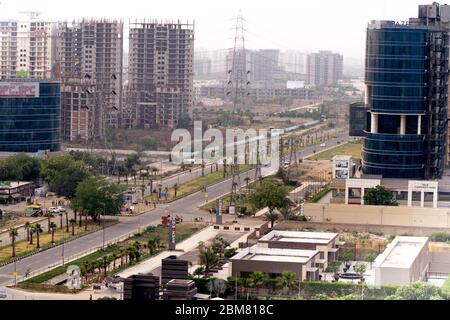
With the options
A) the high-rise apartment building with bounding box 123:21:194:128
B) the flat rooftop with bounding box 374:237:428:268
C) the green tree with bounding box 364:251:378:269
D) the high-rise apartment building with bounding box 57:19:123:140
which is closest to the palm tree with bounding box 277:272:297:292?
the flat rooftop with bounding box 374:237:428:268

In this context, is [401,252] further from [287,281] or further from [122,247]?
[122,247]

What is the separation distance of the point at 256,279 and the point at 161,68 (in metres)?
10.8

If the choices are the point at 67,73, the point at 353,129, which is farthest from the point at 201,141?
the point at 353,129

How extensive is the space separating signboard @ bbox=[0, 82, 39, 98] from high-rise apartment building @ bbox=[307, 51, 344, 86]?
11.8 meters

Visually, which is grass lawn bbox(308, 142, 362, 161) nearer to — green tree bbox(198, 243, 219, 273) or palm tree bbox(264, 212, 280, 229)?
palm tree bbox(264, 212, 280, 229)

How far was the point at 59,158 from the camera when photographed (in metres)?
9.56

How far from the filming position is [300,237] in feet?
21.1

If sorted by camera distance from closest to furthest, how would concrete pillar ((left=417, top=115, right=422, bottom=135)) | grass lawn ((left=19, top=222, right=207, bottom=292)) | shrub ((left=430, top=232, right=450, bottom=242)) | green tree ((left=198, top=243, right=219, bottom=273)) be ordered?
grass lawn ((left=19, top=222, right=207, bottom=292)), green tree ((left=198, top=243, right=219, bottom=273)), shrub ((left=430, top=232, right=450, bottom=242)), concrete pillar ((left=417, top=115, right=422, bottom=135))

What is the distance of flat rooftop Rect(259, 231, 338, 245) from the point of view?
619cm

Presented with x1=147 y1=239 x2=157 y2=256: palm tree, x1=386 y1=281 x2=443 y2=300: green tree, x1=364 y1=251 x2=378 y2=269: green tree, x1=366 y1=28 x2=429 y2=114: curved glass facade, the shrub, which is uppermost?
x1=366 y1=28 x2=429 y2=114: curved glass facade

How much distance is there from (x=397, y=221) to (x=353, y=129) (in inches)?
99.4

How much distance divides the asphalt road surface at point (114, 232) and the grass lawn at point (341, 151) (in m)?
2.19

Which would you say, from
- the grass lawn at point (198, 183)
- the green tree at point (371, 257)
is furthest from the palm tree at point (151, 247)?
the grass lawn at point (198, 183)
